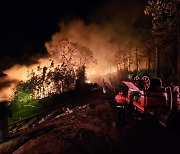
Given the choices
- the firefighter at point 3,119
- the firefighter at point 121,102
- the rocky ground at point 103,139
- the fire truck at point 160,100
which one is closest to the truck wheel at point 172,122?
the fire truck at point 160,100

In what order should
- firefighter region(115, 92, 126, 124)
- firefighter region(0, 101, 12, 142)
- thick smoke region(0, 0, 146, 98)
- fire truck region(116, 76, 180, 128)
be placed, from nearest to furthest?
fire truck region(116, 76, 180, 128)
firefighter region(115, 92, 126, 124)
firefighter region(0, 101, 12, 142)
thick smoke region(0, 0, 146, 98)

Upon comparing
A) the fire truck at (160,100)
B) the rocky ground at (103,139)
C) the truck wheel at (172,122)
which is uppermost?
the fire truck at (160,100)

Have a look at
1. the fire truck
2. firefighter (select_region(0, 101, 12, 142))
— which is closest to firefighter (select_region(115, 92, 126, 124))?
the fire truck

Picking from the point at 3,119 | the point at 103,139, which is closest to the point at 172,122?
the point at 103,139

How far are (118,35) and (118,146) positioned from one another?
4774 cm

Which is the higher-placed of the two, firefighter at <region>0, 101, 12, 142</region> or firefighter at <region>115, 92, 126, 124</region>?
firefighter at <region>115, 92, 126, 124</region>

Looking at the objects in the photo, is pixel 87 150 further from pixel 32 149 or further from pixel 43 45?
pixel 43 45

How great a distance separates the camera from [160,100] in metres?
10.9

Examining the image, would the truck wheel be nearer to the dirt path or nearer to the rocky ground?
the rocky ground

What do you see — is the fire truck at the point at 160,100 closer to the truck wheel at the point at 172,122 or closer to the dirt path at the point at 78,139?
the truck wheel at the point at 172,122

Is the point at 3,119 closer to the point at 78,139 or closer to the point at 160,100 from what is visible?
the point at 78,139

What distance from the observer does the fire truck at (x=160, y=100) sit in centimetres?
1056

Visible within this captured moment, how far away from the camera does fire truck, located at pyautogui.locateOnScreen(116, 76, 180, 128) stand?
10.6m

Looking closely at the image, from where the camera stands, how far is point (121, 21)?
5453cm
